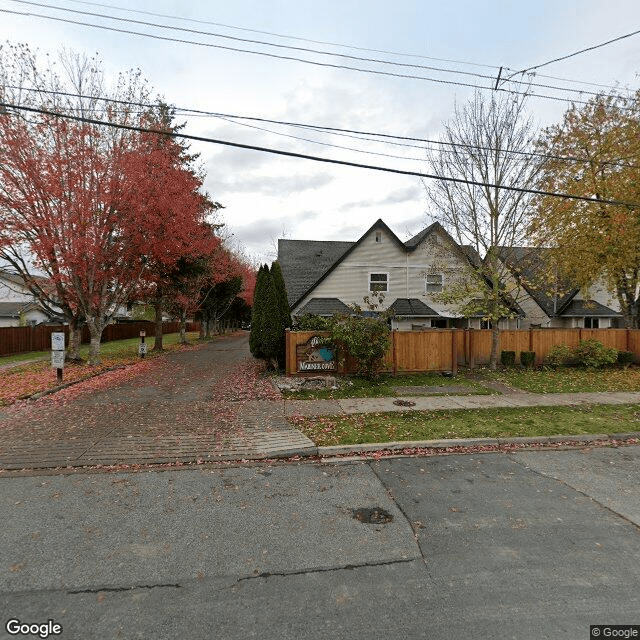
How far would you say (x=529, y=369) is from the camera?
48.1ft

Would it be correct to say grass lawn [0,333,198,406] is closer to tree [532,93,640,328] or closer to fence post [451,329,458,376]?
fence post [451,329,458,376]

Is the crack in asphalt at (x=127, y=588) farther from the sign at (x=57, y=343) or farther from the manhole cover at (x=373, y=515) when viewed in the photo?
the sign at (x=57, y=343)

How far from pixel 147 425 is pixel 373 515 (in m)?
5.22

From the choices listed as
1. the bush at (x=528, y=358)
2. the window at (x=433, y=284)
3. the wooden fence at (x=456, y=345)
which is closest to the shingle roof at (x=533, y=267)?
the wooden fence at (x=456, y=345)

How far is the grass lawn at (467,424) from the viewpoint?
679cm

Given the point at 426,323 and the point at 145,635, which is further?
the point at 426,323

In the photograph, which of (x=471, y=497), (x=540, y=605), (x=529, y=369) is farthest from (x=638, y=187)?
(x=540, y=605)

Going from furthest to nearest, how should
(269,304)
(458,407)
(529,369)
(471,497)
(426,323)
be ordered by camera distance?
(426,323) < (529,369) < (269,304) < (458,407) < (471,497)

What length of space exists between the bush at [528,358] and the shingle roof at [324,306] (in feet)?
29.8

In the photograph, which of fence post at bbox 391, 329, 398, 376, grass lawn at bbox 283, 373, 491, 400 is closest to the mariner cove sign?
grass lawn at bbox 283, 373, 491, 400

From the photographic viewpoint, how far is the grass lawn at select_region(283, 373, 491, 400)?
10312 millimetres

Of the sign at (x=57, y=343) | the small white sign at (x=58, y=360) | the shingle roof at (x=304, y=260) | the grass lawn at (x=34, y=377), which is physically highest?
the shingle roof at (x=304, y=260)

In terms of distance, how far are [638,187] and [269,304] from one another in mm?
15201

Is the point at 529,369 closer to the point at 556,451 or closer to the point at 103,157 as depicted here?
the point at 556,451
